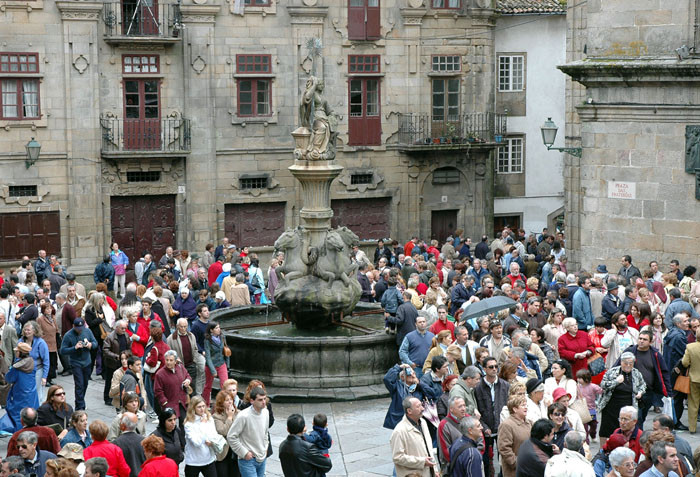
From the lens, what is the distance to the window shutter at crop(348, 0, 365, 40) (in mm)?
34625

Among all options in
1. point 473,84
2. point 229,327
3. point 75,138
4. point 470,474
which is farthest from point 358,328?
point 473,84

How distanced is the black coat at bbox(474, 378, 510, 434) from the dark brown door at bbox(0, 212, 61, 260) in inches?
786

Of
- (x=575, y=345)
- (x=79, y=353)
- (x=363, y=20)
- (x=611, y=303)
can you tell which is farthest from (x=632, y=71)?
(x=363, y=20)

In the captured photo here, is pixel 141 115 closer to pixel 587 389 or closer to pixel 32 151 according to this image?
pixel 32 151

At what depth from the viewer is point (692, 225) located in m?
21.4

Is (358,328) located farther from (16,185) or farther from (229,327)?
(16,185)

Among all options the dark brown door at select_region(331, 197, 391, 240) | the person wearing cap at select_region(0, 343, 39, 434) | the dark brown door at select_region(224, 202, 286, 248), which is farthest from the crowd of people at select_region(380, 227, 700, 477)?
the dark brown door at select_region(331, 197, 391, 240)

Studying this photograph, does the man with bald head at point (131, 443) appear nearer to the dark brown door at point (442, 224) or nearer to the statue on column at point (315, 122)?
the statue on column at point (315, 122)

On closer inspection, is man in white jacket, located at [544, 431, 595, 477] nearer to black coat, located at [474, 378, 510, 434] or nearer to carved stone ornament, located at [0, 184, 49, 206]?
black coat, located at [474, 378, 510, 434]

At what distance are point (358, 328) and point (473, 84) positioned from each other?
699 inches

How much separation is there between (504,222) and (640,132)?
54.1 feet

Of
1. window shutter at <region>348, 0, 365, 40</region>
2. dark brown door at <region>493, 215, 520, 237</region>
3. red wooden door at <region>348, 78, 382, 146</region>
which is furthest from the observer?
dark brown door at <region>493, 215, 520, 237</region>

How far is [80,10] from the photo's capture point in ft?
102

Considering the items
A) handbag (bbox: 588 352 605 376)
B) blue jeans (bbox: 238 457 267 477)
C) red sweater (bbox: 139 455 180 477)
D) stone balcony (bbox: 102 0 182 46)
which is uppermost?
stone balcony (bbox: 102 0 182 46)
